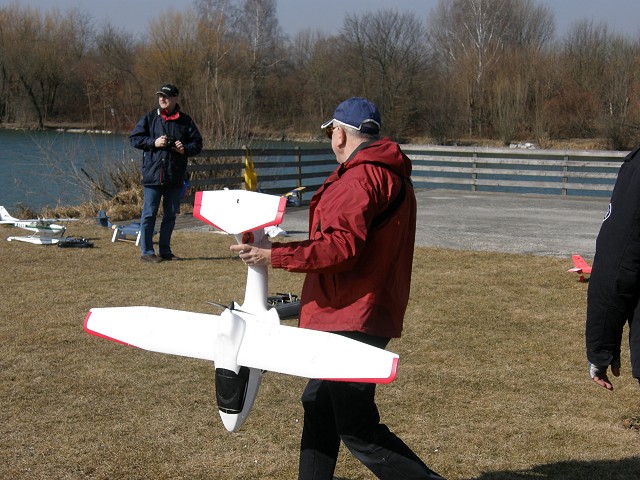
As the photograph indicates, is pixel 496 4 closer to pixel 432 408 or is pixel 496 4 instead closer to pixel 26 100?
pixel 26 100

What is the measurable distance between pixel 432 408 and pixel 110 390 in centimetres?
204

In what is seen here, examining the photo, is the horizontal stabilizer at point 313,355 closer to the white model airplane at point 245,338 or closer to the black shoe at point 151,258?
the white model airplane at point 245,338

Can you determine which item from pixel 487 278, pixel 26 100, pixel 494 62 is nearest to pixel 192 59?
pixel 26 100

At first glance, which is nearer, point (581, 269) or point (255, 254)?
point (255, 254)

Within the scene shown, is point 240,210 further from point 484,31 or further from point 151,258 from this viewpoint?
point 484,31

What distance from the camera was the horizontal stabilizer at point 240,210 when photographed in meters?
3.23

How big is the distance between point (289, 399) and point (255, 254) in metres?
2.12

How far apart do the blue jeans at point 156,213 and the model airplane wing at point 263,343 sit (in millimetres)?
6148

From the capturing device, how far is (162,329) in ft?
11.1

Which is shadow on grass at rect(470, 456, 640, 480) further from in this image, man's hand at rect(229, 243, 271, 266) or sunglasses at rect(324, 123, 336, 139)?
sunglasses at rect(324, 123, 336, 139)

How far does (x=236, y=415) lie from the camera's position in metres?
3.30

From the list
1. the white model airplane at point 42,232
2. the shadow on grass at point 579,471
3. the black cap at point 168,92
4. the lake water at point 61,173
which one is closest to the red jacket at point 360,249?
the shadow on grass at point 579,471

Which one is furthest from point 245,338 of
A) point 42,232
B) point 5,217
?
point 5,217

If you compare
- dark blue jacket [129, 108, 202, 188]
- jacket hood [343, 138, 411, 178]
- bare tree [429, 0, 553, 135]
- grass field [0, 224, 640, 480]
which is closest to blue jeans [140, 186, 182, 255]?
dark blue jacket [129, 108, 202, 188]
